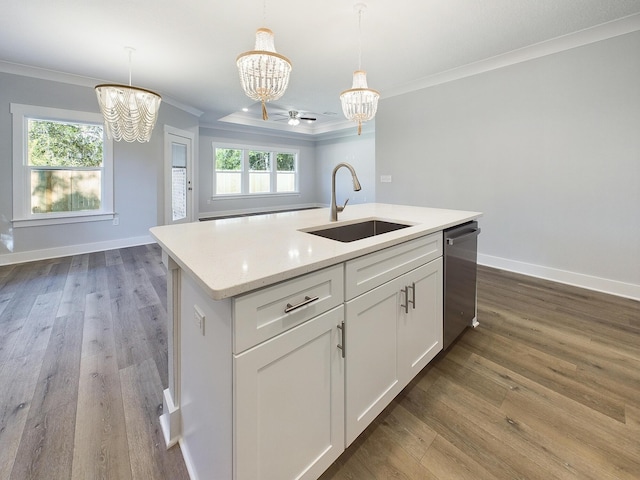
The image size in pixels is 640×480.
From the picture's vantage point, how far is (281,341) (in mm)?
915

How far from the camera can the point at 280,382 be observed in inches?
36.6

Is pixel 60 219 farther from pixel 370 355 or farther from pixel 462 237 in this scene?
pixel 462 237

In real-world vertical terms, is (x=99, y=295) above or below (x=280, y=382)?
below

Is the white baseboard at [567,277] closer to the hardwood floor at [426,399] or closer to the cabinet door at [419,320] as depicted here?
the hardwood floor at [426,399]

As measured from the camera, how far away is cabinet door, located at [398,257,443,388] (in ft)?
4.94

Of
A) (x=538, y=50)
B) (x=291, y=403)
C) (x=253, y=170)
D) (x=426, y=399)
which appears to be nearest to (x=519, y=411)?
(x=426, y=399)

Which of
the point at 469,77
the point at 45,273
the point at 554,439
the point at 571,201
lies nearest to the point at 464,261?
the point at 554,439

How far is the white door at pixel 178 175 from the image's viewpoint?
5.42 m

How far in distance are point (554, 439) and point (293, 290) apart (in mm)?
1414

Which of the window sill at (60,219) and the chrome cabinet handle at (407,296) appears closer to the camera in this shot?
the chrome cabinet handle at (407,296)

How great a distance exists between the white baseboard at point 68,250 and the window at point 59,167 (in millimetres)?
400

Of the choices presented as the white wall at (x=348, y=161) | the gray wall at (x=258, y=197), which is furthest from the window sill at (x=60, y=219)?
the white wall at (x=348, y=161)

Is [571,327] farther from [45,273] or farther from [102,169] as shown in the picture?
[102,169]

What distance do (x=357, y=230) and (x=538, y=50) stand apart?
3138 mm
